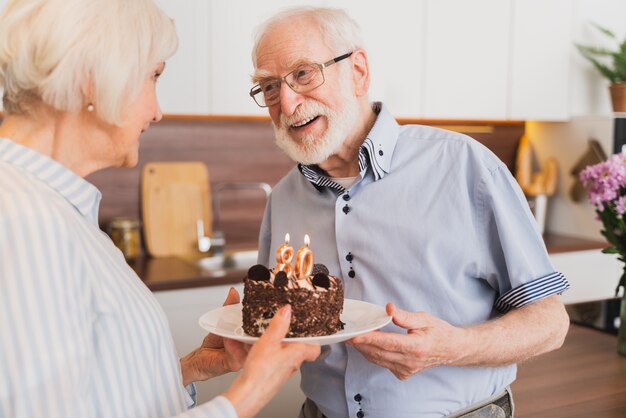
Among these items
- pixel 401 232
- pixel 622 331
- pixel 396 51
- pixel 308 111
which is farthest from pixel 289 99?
pixel 396 51

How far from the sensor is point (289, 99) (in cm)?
142

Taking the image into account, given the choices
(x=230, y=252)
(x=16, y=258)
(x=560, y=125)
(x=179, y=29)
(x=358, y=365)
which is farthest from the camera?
(x=560, y=125)

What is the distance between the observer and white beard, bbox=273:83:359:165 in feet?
4.65

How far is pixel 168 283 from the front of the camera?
7.86ft

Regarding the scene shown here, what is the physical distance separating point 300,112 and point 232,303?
426 millimetres

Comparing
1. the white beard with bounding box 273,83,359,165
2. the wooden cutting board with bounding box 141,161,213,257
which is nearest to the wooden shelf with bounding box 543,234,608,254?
the wooden cutting board with bounding box 141,161,213,257

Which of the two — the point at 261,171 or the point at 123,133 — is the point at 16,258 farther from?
the point at 261,171

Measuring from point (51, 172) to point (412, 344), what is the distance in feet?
1.96

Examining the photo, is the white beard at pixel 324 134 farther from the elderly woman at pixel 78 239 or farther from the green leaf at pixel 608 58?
the green leaf at pixel 608 58

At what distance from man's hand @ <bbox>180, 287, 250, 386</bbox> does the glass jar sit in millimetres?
1617

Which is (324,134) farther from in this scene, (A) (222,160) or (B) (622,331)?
(A) (222,160)

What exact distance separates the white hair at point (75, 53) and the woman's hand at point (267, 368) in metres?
0.37

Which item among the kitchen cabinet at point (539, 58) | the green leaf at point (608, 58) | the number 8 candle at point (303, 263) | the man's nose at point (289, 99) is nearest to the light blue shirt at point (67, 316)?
the number 8 candle at point (303, 263)

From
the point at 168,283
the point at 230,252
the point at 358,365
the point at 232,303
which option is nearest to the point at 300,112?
the point at 232,303
